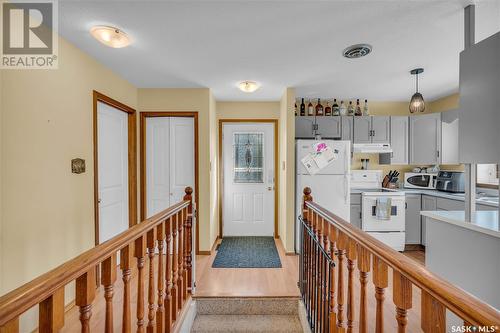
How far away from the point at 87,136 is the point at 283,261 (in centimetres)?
267

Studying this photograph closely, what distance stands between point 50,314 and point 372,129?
4245 mm

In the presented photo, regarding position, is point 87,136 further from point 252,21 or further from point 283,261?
point 283,261

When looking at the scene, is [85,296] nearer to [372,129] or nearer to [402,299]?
[402,299]

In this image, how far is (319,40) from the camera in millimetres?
2143

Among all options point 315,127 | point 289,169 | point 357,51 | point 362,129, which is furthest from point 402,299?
point 362,129

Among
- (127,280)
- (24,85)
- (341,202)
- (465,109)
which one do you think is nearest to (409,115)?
(341,202)

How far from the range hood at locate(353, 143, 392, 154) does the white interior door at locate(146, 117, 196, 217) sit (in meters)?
2.57

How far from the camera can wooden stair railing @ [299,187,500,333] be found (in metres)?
0.60

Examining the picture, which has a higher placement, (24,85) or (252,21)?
(252,21)

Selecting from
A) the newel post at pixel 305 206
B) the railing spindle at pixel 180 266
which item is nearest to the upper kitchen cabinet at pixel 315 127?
the newel post at pixel 305 206

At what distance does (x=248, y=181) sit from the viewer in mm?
4281

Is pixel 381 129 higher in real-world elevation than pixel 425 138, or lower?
higher

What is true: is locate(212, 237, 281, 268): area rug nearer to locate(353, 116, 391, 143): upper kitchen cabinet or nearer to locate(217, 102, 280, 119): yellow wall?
locate(217, 102, 280, 119): yellow wall

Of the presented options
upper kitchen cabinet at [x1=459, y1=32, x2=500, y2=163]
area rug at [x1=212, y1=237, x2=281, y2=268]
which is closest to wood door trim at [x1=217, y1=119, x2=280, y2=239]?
area rug at [x1=212, y1=237, x2=281, y2=268]
